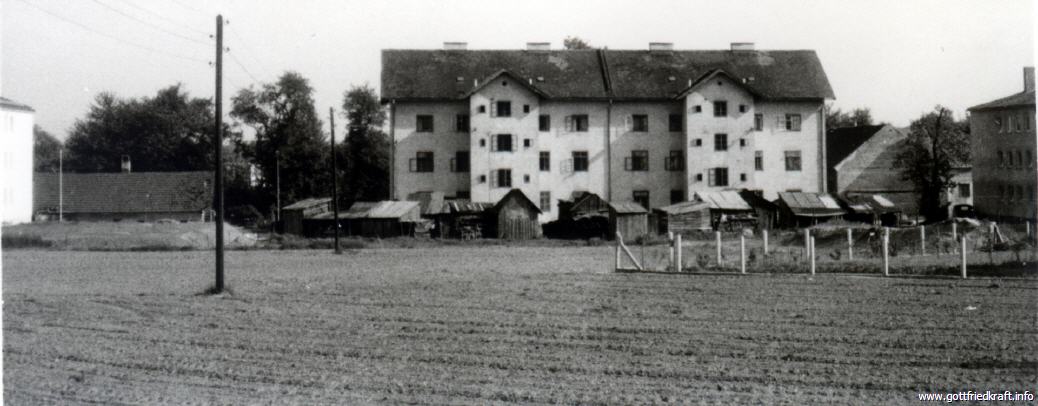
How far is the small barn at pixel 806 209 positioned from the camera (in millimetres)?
48344

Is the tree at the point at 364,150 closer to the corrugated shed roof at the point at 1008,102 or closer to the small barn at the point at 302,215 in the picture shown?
the small barn at the point at 302,215

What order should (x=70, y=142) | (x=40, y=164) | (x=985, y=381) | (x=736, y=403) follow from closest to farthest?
1. (x=736, y=403)
2. (x=985, y=381)
3. (x=40, y=164)
4. (x=70, y=142)

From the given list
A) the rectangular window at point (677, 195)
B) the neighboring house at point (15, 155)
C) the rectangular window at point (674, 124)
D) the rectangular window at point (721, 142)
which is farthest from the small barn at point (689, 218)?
the neighboring house at point (15, 155)

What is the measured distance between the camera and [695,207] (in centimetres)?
4734

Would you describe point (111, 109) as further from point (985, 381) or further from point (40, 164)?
point (985, 381)

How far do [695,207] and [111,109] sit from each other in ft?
127

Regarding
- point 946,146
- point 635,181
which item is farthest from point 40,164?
point 946,146

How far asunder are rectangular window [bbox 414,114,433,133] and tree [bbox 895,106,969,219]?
85.2 feet

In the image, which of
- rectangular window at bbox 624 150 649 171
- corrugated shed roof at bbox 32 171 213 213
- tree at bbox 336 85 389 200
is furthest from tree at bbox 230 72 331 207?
rectangular window at bbox 624 150 649 171

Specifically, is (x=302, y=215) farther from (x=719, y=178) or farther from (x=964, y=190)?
(x=964, y=190)

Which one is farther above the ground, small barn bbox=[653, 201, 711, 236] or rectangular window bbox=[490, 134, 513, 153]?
rectangular window bbox=[490, 134, 513, 153]

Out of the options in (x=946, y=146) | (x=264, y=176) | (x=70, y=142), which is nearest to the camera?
(x=946, y=146)

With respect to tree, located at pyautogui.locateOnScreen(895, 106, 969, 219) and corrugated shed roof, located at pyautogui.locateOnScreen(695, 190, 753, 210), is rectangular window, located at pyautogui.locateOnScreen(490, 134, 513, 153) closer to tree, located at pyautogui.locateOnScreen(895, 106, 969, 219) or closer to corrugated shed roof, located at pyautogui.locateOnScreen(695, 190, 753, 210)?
corrugated shed roof, located at pyautogui.locateOnScreen(695, 190, 753, 210)

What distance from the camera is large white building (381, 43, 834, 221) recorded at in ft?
172
